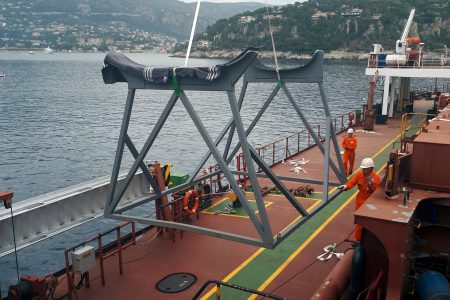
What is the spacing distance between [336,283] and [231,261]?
11.6 feet

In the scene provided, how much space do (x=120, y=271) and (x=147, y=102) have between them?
69.3m

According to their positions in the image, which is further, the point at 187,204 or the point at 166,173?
the point at 166,173

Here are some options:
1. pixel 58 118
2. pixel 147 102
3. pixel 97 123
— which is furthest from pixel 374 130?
pixel 147 102

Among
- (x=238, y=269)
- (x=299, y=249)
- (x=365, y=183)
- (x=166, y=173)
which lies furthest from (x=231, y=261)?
(x=166, y=173)

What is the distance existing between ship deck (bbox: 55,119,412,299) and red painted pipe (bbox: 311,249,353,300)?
1.17 meters

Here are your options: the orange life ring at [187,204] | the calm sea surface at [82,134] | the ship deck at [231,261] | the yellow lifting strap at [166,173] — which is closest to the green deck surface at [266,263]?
the ship deck at [231,261]

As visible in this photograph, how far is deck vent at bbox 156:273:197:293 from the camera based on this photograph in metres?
10.2

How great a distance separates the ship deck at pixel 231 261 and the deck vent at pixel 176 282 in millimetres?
118

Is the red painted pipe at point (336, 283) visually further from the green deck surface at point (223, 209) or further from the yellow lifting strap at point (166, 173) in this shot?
the yellow lifting strap at point (166, 173)

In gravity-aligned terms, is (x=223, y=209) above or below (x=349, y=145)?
below

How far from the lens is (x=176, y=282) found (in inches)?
415

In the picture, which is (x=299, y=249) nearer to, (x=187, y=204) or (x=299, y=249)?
(x=299, y=249)

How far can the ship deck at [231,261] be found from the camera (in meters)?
10.2

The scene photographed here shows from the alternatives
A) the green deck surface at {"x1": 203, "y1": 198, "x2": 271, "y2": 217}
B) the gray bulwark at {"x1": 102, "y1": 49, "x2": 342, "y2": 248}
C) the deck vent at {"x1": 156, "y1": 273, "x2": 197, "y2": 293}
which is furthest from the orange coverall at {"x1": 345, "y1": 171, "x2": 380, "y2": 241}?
the green deck surface at {"x1": 203, "y1": 198, "x2": 271, "y2": 217}
